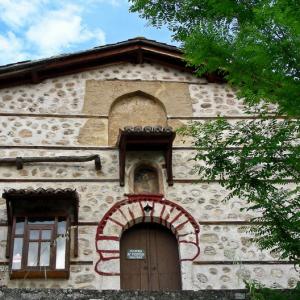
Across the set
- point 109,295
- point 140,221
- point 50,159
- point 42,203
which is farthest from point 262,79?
point 50,159

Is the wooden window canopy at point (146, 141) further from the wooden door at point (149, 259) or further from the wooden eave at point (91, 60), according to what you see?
the wooden eave at point (91, 60)

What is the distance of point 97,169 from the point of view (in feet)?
38.9

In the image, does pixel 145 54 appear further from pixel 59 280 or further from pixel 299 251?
pixel 299 251

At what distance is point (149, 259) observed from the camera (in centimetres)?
1112

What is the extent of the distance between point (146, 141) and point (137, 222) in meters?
1.61

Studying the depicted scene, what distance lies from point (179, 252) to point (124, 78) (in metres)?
4.57

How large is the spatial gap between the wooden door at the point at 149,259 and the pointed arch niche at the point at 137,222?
20 cm

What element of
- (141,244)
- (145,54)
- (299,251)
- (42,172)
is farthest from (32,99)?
(299,251)

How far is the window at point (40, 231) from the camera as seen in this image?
1023cm

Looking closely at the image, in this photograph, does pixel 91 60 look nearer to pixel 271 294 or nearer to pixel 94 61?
pixel 94 61

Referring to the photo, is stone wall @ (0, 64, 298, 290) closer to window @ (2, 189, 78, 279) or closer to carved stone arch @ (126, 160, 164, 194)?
carved stone arch @ (126, 160, 164, 194)

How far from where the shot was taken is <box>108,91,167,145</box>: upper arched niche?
12943 mm

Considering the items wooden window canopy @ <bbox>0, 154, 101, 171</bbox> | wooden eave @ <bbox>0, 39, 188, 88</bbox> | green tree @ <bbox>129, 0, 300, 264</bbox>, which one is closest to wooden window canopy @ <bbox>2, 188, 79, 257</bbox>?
wooden window canopy @ <bbox>0, 154, 101, 171</bbox>

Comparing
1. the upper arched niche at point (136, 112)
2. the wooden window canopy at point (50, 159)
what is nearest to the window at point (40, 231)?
the wooden window canopy at point (50, 159)
